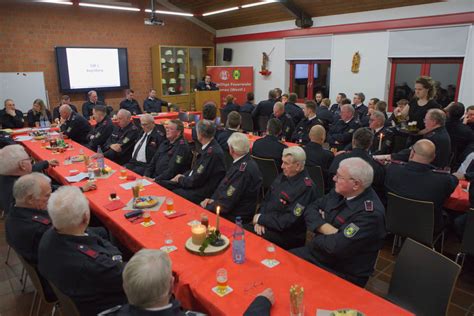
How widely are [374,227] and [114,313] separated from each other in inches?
67.0

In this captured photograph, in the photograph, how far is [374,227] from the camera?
237 cm

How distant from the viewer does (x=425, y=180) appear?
338 centimetres

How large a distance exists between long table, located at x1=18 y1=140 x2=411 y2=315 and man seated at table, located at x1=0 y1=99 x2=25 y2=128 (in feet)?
20.7

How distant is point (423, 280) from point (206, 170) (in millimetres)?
2427

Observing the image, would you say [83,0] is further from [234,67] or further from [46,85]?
[234,67]

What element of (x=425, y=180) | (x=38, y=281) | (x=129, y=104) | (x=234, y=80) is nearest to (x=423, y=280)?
(x=425, y=180)

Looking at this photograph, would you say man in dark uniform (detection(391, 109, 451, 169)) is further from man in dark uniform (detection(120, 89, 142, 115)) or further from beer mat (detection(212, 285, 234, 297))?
man in dark uniform (detection(120, 89, 142, 115))

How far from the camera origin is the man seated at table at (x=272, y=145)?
16.1 feet

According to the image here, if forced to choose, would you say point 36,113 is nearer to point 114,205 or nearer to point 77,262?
point 114,205

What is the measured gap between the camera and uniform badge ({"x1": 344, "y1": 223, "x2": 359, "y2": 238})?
2.36 m

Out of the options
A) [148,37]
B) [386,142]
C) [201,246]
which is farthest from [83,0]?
[201,246]

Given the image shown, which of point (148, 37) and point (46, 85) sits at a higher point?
point (148, 37)

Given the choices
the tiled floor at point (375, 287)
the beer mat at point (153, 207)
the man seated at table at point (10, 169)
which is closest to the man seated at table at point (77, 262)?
the beer mat at point (153, 207)

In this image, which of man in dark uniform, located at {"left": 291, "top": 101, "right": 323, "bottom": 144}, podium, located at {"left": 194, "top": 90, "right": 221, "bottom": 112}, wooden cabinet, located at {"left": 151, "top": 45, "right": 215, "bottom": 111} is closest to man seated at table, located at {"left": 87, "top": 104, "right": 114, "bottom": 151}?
man in dark uniform, located at {"left": 291, "top": 101, "right": 323, "bottom": 144}
